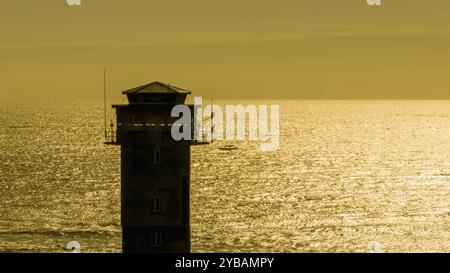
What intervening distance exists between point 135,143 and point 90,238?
70.0 metres

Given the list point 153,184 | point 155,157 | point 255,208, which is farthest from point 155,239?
point 255,208

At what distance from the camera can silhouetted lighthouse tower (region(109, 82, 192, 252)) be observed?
3859 centimetres

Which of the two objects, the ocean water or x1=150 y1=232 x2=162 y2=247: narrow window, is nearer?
x1=150 y1=232 x2=162 y2=247: narrow window

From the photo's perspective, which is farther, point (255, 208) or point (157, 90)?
point (255, 208)

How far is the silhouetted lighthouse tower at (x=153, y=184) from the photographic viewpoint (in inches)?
1519

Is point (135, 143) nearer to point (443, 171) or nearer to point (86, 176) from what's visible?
point (86, 176)

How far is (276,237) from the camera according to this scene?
10869cm

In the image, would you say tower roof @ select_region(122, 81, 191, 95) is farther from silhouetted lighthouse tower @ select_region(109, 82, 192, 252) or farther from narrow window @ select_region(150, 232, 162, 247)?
narrow window @ select_region(150, 232, 162, 247)

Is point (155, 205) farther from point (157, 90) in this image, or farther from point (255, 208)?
point (255, 208)

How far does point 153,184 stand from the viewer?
3862cm

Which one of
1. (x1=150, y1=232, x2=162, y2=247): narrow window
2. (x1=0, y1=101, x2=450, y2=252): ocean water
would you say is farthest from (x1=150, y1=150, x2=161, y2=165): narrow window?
(x1=0, y1=101, x2=450, y2=252): ocean water

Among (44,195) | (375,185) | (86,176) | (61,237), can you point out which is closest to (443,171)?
(375,185)

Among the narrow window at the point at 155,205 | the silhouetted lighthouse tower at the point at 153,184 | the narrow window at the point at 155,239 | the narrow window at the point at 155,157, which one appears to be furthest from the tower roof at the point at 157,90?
the narrow window at the point at 155,239

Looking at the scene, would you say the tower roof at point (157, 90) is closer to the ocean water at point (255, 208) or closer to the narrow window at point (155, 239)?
the narrow window at point (155, 239)
